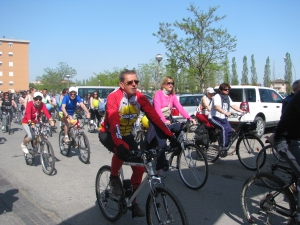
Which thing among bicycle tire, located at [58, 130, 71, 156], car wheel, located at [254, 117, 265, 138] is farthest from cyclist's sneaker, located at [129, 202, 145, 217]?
car wheel, located at [254, 117, 265, 138]

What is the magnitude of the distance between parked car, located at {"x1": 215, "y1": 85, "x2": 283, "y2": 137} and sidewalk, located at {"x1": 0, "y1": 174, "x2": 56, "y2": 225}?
875cm

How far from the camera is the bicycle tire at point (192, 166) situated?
18.8ft

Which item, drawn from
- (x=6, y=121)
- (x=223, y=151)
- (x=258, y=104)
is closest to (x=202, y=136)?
(x=223, y=151)

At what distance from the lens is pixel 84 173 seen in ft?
23.4

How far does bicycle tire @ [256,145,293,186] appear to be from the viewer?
3.97m

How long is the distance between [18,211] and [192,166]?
9.72ft

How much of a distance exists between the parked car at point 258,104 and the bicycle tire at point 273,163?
5948 millimetres

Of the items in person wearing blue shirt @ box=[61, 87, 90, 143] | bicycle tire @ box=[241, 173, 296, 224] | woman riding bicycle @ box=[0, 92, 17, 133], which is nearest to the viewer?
bicycle tire @ box=[241, 173, 296, 224]

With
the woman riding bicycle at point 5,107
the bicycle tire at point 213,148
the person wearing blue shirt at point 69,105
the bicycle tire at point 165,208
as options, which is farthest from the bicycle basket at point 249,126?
the woman riding bicycle at point 5,107

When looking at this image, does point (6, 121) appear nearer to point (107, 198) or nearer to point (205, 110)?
point (205, 110)

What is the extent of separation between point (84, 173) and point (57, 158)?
1987mm

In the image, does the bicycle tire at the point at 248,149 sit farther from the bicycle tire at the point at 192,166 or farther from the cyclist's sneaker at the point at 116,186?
the cyclist's sneaker at the point at 116,186

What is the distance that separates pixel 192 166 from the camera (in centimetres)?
583

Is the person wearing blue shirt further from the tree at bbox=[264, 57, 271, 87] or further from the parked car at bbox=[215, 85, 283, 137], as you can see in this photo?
the tree at bbox=[264, 57, 271, 87]
